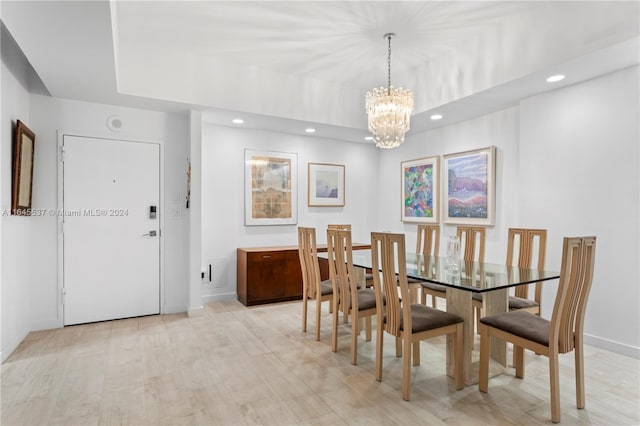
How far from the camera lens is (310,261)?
347cm

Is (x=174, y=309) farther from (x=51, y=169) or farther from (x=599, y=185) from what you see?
(x=599, y=185)

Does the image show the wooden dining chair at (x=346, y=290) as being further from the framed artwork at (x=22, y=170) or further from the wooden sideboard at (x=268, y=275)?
the framed artwork at (x=22, y=170)

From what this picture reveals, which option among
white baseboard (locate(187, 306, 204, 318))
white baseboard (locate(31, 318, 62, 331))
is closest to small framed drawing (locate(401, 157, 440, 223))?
white baseboard (locate(187, 306, 204, 318))

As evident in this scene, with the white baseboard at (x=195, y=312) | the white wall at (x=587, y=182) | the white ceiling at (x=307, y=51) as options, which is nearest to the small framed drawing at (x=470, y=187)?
the white wall at (x=587, y=182)

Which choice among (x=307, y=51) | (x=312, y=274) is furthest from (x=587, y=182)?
(x=307, y=51)

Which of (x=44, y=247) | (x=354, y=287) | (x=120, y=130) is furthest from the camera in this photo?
(x=120, y=130)

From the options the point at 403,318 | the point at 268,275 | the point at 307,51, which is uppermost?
the point at 307,51

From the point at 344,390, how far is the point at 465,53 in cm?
346

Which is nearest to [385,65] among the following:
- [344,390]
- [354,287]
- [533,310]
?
[354,287]

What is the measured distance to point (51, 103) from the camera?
146 inches

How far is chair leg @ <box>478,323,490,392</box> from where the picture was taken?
7.70 ft

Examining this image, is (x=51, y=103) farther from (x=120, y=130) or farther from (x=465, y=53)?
(x=465, y=53)

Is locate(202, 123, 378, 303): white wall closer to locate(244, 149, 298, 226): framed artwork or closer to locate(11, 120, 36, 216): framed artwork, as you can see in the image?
locate(244, 149, 298, 226): framed artwork

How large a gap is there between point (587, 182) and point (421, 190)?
2260 mm
